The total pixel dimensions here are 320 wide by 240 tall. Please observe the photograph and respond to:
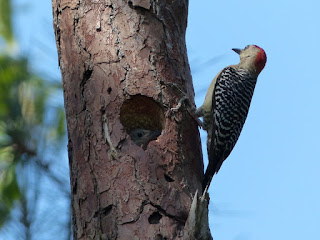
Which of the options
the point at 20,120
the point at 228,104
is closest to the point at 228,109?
the point at 228,104

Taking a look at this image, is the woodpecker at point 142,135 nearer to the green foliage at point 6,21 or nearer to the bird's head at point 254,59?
the green foliage at point 6,21

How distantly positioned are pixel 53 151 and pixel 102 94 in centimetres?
88

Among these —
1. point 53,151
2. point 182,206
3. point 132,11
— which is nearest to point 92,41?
point 132,11

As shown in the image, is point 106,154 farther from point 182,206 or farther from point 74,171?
point 182,206

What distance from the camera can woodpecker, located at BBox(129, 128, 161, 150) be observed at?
2.88 metres

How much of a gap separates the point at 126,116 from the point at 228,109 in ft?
3.85

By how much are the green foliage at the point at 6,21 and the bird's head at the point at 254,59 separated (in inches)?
87.9

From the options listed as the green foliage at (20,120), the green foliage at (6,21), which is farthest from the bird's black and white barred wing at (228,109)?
the green foliage at (6,21)

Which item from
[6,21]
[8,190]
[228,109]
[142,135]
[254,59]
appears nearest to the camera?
[142,135]

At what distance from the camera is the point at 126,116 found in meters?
2.99

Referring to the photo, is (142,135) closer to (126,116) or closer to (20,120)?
(126,116)

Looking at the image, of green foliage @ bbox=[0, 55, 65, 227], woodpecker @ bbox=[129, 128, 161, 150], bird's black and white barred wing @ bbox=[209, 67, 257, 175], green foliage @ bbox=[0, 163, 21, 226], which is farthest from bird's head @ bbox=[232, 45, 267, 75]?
green foliage @ bbox=[0, 163, 21, 226]

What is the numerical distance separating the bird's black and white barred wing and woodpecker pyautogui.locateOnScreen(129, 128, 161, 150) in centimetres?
54

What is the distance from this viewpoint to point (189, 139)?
114 inches
